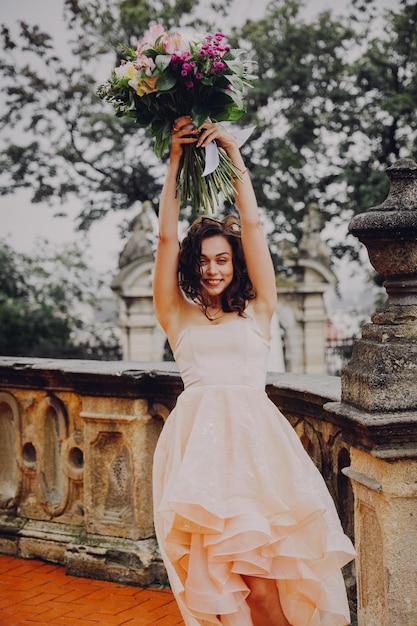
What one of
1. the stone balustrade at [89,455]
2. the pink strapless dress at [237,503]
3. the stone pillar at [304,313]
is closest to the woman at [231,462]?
the pink strapless dress at [237,503]

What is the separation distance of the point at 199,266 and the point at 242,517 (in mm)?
928

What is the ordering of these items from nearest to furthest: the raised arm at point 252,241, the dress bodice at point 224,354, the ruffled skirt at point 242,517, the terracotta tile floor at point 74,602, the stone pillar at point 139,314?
the ruffled skirt at point 242,517 < the dress bodice at point 224,354 < the raised arm at point 252,241 < the terracotta tile floor at point 74,602 < the stone pillar at point 139,314

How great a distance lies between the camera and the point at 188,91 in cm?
279

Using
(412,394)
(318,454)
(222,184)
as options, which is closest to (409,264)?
(412,394)

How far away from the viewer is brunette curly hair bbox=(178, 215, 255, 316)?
117 inches

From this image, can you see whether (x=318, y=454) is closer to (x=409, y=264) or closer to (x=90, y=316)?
(x=409, y=264)

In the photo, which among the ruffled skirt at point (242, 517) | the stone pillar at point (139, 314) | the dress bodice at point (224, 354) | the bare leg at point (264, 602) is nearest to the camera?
the ruffled skirt at point (242, 517)

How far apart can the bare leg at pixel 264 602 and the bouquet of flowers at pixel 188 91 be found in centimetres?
132

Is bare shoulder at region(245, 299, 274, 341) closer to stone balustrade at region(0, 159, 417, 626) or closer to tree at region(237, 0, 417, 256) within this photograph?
stone balustrade at region(0, 159, 417, 626)

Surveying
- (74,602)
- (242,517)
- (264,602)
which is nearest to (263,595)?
(264,602)

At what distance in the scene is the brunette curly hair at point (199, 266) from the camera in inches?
117

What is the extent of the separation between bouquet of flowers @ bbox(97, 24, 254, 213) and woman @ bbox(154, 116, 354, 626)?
0.05 m

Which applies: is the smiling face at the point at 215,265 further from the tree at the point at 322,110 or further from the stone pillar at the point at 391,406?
the tree at the point at 322,110

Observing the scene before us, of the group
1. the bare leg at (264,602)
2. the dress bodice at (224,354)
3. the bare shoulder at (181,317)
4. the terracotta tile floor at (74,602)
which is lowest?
the terracotta tile floor at (74,602)
